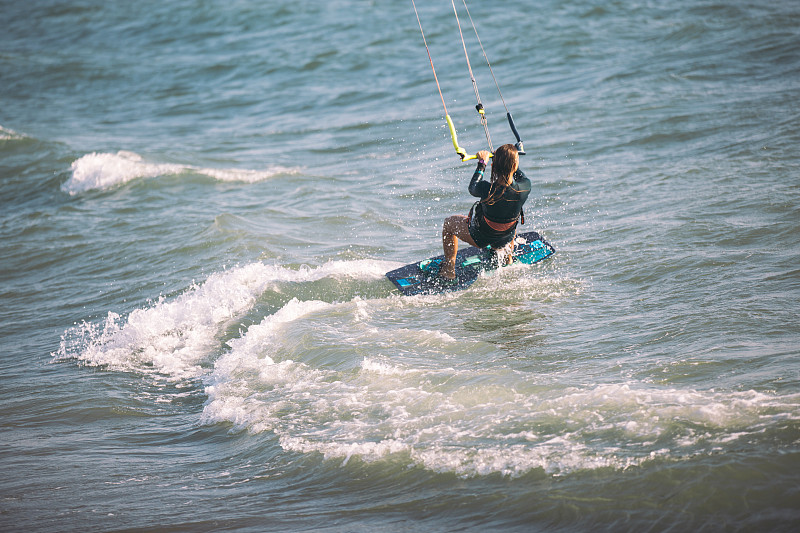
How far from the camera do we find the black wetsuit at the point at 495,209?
24.1ft

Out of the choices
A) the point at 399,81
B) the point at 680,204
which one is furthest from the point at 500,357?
the point at 399,81

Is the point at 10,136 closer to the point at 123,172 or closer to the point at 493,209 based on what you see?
the point at 123,172

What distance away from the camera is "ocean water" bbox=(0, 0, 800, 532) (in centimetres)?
446

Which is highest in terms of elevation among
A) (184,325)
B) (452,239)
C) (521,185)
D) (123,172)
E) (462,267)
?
(521,185)

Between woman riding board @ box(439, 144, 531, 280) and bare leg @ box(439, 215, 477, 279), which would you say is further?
bare leg @ box(439, 215, 477, 279)

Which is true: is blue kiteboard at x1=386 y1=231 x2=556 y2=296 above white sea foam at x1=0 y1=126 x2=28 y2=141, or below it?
below

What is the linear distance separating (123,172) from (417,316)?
9421 mm

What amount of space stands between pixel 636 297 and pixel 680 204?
113 inches

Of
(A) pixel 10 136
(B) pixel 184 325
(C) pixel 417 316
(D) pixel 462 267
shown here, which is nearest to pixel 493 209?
(D) pixel 462 267

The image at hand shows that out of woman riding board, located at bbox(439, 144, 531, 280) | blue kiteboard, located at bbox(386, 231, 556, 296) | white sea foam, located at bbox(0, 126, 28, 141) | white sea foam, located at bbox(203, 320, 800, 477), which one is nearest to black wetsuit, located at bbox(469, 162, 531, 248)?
woman riding board, located at bbox(439, 144, 531, 280)

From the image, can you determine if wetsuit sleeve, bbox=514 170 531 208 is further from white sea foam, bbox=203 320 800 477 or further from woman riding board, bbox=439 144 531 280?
white sea foam, bbox=203 320 800 477

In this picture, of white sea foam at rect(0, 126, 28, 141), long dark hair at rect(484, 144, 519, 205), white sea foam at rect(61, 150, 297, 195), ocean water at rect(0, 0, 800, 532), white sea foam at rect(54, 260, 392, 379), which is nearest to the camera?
ocean water at rect(0, 0, 800, 532)

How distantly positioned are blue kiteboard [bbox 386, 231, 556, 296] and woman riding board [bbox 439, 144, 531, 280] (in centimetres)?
12

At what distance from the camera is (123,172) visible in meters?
14.4
